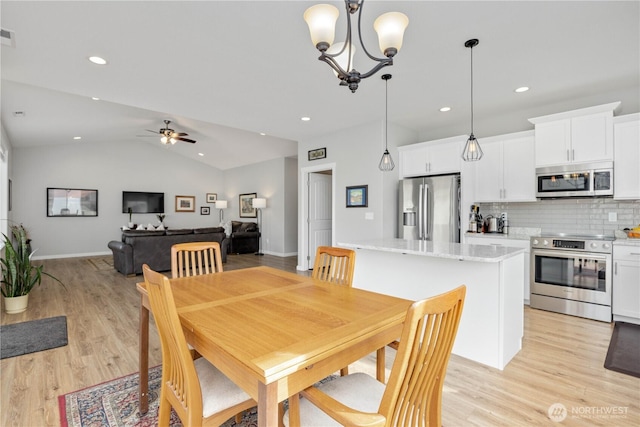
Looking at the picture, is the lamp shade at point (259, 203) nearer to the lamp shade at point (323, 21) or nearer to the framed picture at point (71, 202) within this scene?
the framed picture at point (71, 202)

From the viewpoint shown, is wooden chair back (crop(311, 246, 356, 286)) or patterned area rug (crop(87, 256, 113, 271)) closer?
wooden chair back (crop(311, 246, 356, 286))

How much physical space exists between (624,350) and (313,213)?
15.0 feet

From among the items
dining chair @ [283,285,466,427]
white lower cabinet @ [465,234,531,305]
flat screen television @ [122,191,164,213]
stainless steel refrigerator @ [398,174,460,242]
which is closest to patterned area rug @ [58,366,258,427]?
dining chair @ [283,285,466,427]

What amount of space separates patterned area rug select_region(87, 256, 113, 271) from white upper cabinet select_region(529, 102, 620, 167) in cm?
782

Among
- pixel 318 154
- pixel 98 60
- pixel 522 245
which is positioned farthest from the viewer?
pixel 318 154

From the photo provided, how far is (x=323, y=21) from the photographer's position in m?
1.55

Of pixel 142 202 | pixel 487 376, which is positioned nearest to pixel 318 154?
pixel 487 376

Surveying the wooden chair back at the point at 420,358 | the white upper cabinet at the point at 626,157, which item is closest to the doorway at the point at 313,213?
the white upper cabinet at the point at 626,157

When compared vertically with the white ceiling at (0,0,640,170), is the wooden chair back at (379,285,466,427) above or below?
below

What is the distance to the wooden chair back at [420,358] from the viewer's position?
0.86 meters

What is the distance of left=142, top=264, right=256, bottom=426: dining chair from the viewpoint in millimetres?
1145

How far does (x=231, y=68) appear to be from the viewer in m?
3.02

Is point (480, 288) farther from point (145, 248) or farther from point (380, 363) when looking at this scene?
point (145, 248)

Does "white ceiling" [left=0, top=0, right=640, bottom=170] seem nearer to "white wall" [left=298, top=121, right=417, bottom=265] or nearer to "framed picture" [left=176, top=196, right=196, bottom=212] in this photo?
"white wall" [left=298, top=121, right=417, bottom=265]
